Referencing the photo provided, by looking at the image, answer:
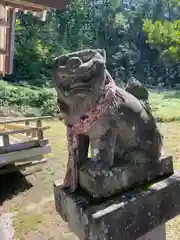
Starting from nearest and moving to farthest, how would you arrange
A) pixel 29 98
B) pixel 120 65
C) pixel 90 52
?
pixel 90 52
pixel 29 98
pixel 120 65

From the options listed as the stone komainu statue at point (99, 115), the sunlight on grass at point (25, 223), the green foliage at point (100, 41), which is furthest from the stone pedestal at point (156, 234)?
the green foliage at point (100, 41)

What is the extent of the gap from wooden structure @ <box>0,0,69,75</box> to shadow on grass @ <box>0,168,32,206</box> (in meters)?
1.92

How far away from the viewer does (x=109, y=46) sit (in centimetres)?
2338

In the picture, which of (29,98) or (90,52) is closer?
(90,52)

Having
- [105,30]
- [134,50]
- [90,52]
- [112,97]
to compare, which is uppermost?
[105,30]

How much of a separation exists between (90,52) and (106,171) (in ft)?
1.85

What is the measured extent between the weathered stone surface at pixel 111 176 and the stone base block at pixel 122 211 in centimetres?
4

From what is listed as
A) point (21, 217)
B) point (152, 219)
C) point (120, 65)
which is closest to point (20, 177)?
point (21, 217)

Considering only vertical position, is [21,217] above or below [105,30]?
below

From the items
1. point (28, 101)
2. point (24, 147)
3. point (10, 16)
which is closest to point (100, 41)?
point (28, 101)

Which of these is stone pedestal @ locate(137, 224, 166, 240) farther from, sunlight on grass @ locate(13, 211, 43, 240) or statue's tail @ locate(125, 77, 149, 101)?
sunlight on grass @ locate(13, 211, 43, 240)

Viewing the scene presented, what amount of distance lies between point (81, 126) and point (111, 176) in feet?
0.92

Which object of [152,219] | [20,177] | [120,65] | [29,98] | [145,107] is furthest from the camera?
[120,65]

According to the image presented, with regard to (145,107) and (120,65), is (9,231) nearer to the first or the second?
(145,107)
